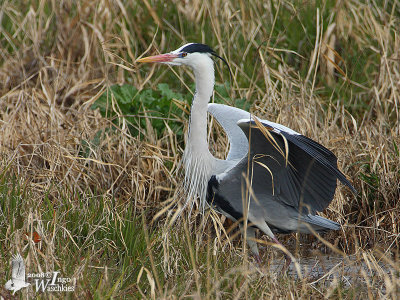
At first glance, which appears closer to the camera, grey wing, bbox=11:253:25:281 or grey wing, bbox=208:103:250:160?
grey wing, bbox=11:253:25:281

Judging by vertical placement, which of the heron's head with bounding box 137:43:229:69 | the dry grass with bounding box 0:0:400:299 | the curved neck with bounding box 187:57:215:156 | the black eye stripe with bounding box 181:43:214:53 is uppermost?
the black eye stripe with bounding box 181:43:214:53

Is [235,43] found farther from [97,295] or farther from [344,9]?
[97,295]

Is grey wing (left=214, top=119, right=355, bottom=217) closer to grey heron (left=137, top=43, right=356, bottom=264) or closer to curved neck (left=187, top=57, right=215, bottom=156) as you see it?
grey heron (left=137, top=43, right=356, bottom=264)

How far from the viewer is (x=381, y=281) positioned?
353 cm

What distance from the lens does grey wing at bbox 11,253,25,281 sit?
2857 millimetres

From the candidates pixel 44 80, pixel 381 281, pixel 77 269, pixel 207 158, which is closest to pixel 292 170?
pixel 207 158

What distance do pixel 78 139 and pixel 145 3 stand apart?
77.9 inches

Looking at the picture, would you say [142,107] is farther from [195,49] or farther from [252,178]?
[252,178]

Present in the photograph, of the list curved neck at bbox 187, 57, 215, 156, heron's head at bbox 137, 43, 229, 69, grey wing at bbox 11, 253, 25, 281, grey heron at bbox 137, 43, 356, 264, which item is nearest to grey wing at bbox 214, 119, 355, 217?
grey heron at bbox 137, 43, 356, 264

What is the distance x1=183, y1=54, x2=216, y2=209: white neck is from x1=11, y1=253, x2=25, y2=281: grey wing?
4.34 ft
